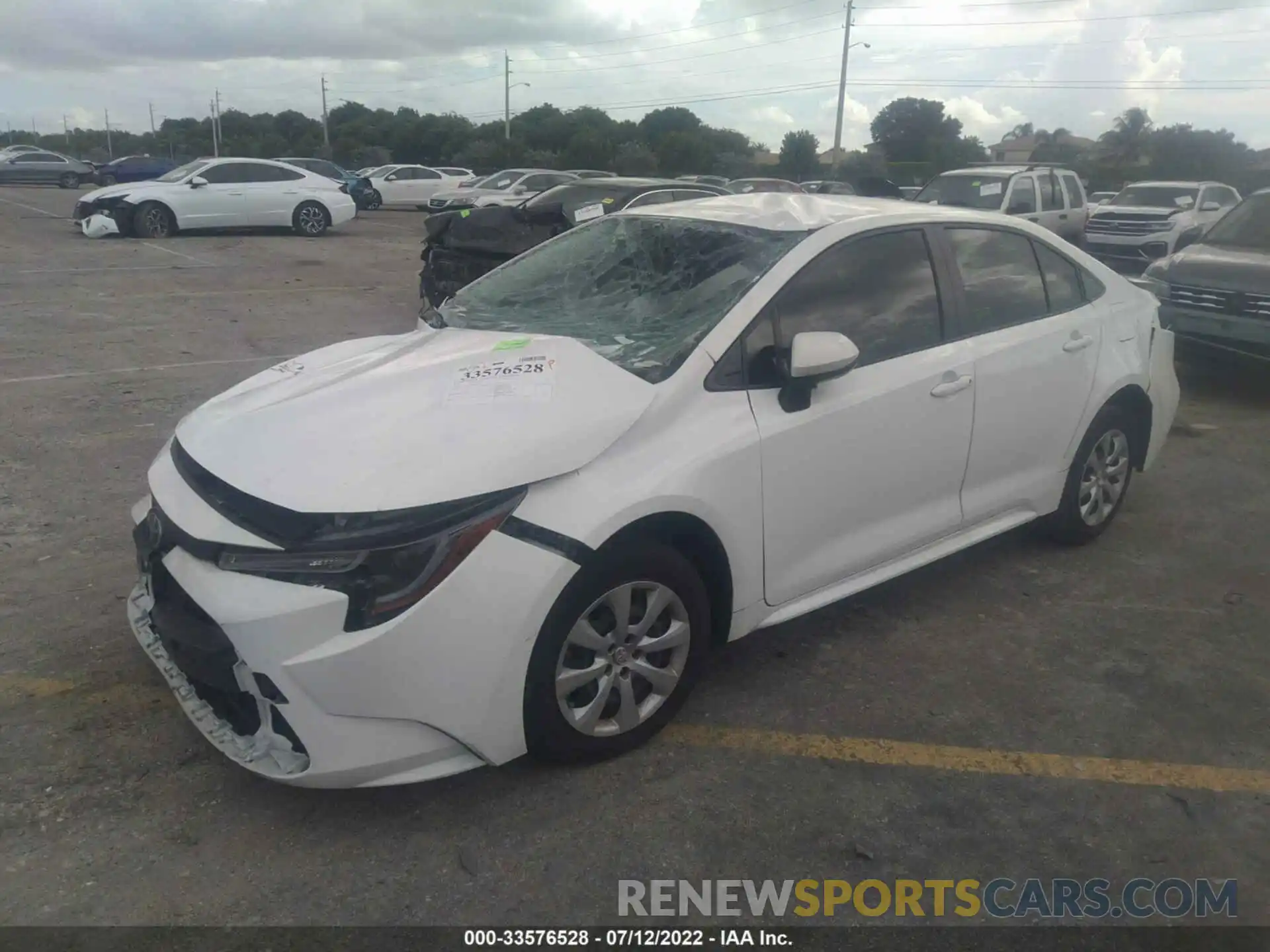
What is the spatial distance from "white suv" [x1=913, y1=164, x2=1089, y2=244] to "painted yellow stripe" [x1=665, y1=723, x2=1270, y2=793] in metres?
12.0

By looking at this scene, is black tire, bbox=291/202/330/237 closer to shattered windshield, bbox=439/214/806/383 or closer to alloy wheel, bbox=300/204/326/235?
alloy wheel, bbox=300/204/326/235

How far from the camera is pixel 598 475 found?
9.79 feet

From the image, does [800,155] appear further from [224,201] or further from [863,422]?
[863,422]

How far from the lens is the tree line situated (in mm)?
43219

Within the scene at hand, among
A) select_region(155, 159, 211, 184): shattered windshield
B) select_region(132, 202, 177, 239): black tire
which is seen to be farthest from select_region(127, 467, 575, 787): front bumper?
select_region(155, 159, 211, 184): shattered windshield

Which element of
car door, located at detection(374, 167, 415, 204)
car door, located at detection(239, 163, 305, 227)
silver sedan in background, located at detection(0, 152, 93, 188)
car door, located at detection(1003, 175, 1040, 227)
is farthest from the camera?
silver sedan in background, located at detection(0, 152, 93, 188)

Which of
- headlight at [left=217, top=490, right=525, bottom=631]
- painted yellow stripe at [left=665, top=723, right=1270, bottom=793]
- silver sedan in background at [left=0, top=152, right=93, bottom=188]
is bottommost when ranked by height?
painted yellow stripe at [left=665, top=723, right=1270, bottom=793]

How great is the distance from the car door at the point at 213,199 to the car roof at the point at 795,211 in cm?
1717

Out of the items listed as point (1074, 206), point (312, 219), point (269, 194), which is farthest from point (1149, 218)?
point (269, 194)

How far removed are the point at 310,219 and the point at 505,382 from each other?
1967 centimetres

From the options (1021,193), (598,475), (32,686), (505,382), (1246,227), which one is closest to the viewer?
(598,475)

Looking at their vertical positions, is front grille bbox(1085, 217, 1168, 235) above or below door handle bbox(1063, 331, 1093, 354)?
above

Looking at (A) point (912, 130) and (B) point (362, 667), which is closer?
(B) point (362, 667)

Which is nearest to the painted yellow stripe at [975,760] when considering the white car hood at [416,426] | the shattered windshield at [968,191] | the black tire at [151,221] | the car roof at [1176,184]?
the white car hood at [416,426]
